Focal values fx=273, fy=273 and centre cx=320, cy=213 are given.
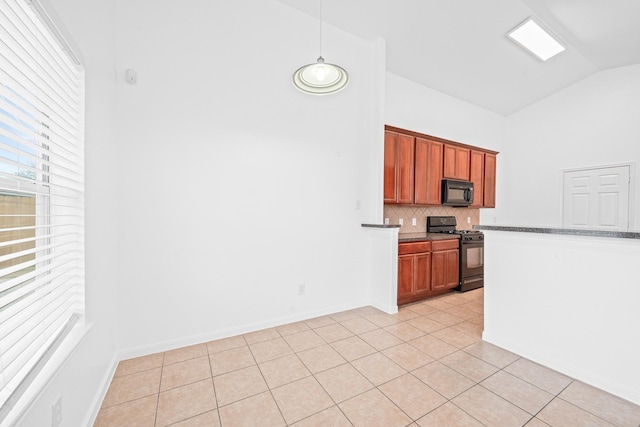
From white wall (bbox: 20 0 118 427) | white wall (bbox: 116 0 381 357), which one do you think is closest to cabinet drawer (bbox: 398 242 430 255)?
white wall (bbox: 116 0 381 357)

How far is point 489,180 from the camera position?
17.6 ft

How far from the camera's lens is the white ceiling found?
3.28 meters

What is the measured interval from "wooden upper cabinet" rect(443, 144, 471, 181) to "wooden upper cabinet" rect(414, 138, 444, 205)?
6.6 inches

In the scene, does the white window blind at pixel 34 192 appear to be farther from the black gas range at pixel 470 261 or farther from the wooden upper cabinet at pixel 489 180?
the wooden upper cabinet at pixel 489 180

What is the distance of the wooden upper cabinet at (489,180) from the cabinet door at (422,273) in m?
2.40

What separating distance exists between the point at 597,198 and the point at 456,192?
2650 millimetres

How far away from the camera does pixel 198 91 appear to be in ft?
8.54

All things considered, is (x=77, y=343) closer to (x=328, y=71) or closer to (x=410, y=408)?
(x=410, y=408)

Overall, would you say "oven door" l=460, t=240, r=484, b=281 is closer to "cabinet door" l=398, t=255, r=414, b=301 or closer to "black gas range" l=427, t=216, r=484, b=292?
"black gas range" l=427, t=216, r=484, b=292

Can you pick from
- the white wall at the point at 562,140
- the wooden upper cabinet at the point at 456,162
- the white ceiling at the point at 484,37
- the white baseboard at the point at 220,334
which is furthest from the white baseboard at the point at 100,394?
the white wall at the point at 562,140

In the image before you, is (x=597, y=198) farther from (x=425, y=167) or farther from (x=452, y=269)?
(x=425, y=167)

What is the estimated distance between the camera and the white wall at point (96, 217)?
146cm

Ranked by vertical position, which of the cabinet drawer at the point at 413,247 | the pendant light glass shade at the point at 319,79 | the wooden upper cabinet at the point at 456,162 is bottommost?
the cabinet drawer at the point at 413,247

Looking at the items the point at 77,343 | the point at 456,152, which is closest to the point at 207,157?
the point at 77,343
